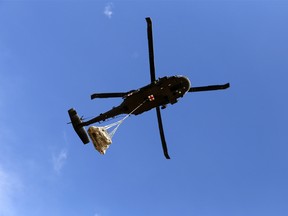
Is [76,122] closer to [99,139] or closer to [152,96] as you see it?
[99,139]

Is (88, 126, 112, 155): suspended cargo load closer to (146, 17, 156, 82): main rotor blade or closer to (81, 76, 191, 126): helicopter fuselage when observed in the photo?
(81, 76, 191, 126): helicopter fuselage

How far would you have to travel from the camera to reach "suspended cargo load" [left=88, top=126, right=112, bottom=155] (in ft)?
55.0

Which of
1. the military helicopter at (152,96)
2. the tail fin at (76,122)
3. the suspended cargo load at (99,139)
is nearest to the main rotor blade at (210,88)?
the military helicopter at (152,96)

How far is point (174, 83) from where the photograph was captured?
17.8m

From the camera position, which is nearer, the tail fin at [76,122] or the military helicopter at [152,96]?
the military helicopter at [152,96]

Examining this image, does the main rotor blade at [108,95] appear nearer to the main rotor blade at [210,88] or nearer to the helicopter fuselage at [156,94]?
the helicopter fuselage at [156,94]

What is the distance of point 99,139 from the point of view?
16.7 metres

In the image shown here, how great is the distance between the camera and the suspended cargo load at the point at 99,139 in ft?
55.0

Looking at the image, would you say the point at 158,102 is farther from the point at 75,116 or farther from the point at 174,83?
the point at 75,116

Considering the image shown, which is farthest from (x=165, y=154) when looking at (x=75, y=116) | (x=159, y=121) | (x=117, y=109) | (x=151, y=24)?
(x=151, y=24)

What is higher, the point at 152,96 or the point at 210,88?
the point at 210,88

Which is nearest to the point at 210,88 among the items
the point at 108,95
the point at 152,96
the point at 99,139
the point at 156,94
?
the point at 156,94

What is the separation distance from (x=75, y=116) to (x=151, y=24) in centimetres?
676

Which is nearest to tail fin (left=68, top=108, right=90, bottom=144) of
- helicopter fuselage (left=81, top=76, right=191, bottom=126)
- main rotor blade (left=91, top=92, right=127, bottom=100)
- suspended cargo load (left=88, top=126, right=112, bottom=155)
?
main rotor blade (left=91, top=92, right=127, bottom=100)
